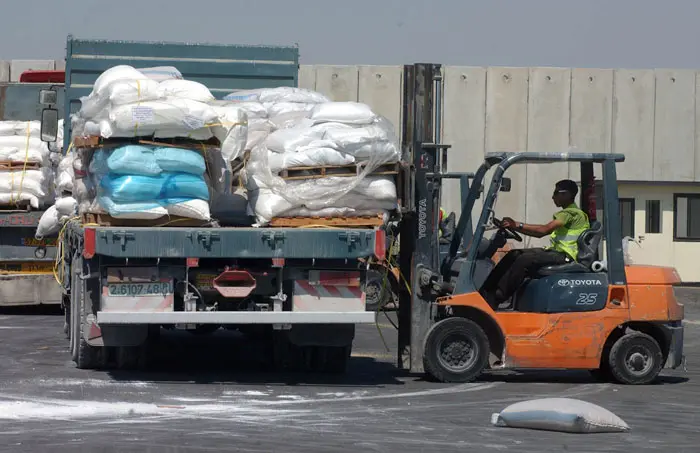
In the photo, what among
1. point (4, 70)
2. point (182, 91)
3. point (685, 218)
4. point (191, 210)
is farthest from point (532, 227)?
point (4, 70)

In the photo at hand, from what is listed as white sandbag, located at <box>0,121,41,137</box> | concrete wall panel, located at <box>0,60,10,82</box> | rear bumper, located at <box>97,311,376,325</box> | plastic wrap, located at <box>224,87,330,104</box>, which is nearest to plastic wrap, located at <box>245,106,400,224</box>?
rear bumper, located at <box>97,311,376,325</box>

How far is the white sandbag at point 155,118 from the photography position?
10461mm

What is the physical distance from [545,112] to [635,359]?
17362 millimetres

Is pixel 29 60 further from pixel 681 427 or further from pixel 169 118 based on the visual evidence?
pixel 681 427

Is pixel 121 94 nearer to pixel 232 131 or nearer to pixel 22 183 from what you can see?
pixel 232 131

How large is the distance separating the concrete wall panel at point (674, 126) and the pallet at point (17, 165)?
15647mm

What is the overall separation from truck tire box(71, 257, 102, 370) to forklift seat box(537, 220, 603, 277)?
3946 millimetres

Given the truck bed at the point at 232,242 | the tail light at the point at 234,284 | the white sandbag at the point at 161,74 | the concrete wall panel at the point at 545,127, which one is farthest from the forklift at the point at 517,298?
the concrete wall panel at the point at 545,127

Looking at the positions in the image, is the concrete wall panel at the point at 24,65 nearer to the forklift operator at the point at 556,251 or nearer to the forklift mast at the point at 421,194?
the forklift mast at the point at 421,194

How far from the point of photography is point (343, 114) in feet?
36.3

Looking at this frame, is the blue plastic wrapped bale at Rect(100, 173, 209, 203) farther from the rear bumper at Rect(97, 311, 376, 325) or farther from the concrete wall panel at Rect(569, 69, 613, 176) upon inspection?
the concrete wall panel at Rect(569, 69, 613, 176)

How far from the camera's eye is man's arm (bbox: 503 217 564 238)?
37.1ft

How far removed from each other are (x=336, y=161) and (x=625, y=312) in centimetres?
293

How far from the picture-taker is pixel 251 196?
1112cm
